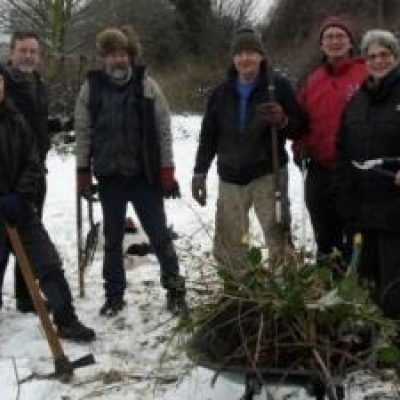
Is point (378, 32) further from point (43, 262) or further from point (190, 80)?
point (190, 80)

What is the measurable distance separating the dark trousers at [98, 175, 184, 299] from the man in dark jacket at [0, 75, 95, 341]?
53 centimetres

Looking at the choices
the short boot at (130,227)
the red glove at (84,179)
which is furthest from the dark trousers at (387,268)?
the short boot at (130,227)

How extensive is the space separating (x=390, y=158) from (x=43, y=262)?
214 cm

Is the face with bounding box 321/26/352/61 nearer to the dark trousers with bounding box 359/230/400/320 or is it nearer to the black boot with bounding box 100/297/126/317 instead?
the dark trousers with bounding box 359/230/400/320

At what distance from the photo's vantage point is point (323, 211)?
538 centimetres

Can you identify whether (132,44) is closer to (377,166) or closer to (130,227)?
(377,166)

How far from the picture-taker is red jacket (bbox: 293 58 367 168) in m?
5.17

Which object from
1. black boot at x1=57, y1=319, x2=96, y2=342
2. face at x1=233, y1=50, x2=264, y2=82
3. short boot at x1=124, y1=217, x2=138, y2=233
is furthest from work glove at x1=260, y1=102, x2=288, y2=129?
short boot at x1=124, y1=217, x2=138, y2=233

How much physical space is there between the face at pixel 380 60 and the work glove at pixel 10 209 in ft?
6.94

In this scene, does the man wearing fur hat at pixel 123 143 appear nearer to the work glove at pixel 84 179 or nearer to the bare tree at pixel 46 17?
the work glove at pixel 84 179

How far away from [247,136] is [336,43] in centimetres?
76

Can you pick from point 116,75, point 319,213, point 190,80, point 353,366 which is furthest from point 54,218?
point 190,80

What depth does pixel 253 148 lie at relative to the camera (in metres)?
5.29

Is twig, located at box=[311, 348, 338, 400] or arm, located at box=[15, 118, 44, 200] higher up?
arm, located at box=[15, 118, 44, 200]
